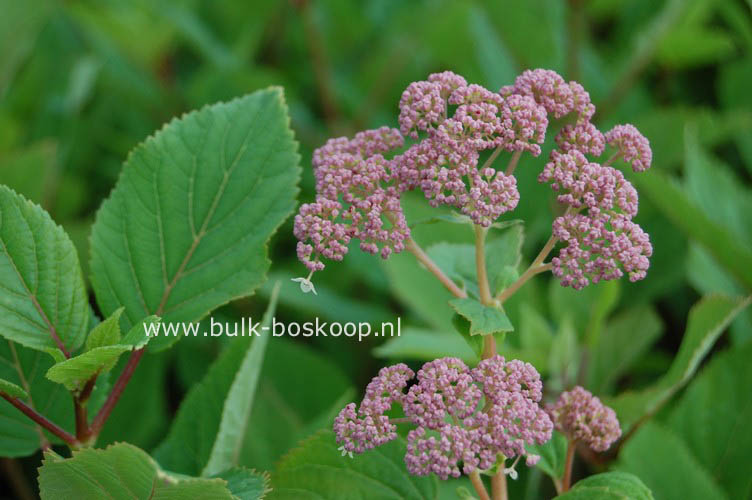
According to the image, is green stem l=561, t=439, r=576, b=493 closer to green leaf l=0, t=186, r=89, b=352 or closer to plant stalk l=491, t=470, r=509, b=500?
plant stalk l=491, t=470, r=509, b=500

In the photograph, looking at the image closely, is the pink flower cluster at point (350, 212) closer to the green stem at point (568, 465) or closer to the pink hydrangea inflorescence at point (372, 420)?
the pink hydrangea inflorescence at point (372, 420)

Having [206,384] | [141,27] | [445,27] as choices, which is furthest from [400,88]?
[206,384]

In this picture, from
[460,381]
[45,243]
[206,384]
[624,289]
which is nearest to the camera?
[460,381]

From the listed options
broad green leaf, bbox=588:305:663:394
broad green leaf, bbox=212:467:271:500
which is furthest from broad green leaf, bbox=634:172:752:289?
broad green leaf, bbox=212:467:271:500

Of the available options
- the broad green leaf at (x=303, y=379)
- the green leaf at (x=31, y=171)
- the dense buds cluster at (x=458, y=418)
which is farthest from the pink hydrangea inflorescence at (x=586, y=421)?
the green leaf at (x=31, y=171)

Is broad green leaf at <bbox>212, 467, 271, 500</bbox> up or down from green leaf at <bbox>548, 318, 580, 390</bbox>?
down

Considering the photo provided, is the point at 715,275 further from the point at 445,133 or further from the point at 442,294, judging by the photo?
the point at 445,133
